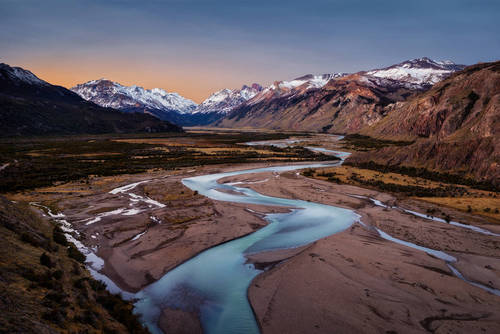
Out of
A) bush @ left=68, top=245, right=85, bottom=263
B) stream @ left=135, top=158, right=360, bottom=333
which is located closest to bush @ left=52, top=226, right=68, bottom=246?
bush @ left=68, top=245, right=85, bottom=263

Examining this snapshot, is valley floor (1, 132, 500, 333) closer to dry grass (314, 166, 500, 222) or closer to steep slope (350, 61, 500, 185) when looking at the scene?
dry grass (314, 166, 500, 222)

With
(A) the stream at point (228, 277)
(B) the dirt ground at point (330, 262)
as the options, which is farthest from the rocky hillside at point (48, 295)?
(B) the dirt ground at point (330, 262)

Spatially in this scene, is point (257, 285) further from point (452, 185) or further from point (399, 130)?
point (399, 130)

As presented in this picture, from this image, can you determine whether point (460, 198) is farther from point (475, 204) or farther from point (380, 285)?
point (380, 285)

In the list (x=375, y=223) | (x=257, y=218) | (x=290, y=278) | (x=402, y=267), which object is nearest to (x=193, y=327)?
(x=290, y=278)

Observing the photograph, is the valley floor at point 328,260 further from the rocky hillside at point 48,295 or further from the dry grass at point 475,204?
the rocky hillside at point 48,295
